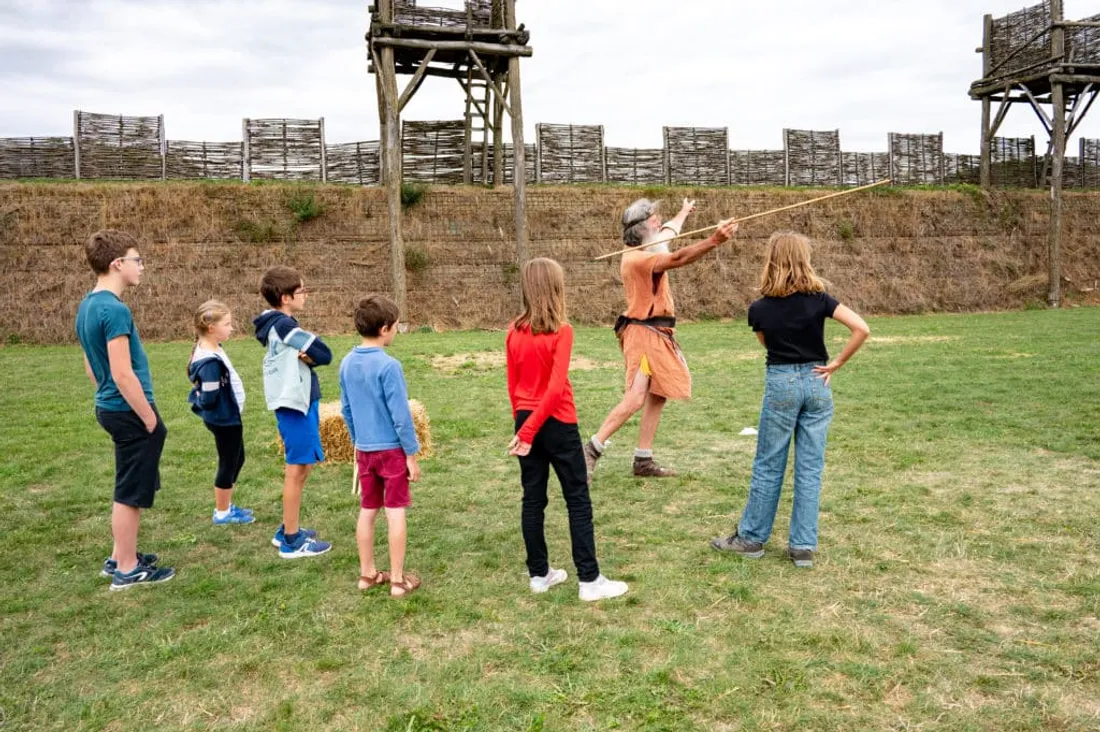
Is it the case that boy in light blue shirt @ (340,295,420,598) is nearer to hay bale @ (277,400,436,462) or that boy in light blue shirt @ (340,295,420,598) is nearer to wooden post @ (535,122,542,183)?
hay bale @ (277,400,436,462)

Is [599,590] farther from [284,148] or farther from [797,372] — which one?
[284,148]

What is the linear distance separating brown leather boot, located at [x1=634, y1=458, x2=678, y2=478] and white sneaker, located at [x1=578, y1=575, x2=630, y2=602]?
7.59 feet

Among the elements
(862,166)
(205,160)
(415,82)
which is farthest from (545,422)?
(862,166)

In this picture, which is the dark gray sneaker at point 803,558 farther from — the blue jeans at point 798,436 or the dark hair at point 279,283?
the dark hair at point 279,283

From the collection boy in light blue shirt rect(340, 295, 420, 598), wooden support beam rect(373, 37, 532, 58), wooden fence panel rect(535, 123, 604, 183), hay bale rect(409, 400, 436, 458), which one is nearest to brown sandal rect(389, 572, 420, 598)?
boy in light blue shirt rect(340, 295, 420, 598)

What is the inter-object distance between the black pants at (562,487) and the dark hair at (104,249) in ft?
7.43

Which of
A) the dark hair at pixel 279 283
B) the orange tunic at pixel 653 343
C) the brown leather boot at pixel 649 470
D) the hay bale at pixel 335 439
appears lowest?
the brown leather boot at pixel 649 470

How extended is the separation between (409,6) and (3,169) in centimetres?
1140

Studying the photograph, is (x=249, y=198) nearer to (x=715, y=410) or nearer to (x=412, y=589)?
(x=715, y=410)

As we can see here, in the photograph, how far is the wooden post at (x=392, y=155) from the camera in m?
17.4

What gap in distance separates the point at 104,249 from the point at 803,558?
404cm

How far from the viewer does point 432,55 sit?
17.2 meters

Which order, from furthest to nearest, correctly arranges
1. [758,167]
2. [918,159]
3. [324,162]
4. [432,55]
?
[918,159] < [758,167] < [324,162] < [432,55]

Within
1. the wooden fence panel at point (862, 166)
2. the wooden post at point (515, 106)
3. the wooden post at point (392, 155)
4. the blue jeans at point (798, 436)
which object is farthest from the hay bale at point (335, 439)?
the wooden fence panel at point (862, 166)
